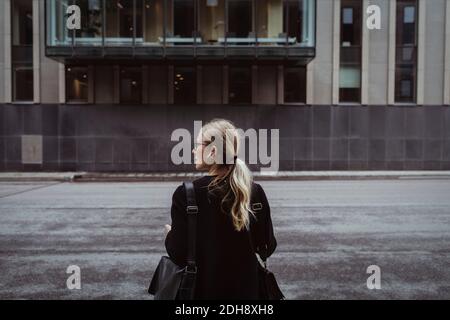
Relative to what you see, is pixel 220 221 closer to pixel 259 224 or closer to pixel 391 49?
pixel 259 224

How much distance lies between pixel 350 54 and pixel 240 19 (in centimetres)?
575

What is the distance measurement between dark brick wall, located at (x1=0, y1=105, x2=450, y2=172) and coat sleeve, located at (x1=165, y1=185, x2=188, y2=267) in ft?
72.7

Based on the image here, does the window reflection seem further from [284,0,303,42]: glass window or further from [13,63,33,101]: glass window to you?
[13,63,33,101]: glass window

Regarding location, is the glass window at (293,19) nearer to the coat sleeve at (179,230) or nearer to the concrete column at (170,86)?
the concrete column at (170,86)

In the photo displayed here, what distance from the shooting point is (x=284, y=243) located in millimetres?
8633

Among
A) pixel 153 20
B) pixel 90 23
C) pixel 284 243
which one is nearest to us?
pixel 284 243

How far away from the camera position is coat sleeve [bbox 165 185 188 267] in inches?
114

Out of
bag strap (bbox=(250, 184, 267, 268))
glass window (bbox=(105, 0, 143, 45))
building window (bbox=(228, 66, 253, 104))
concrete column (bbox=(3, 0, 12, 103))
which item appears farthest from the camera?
building window (bbox=(228, 66, 253, 104))

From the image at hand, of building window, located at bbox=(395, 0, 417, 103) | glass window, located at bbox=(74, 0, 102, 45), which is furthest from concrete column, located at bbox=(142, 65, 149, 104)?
building window, located at bbox=(395, 0, 417, 103)

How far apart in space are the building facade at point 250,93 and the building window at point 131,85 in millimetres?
49

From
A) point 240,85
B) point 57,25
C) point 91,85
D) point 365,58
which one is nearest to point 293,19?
point 240,85

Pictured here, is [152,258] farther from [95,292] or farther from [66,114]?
[66,114]

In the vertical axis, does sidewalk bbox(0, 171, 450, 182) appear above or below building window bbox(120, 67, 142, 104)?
below

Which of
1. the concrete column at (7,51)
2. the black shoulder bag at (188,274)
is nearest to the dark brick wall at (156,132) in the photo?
the concrete column at (7,51)
